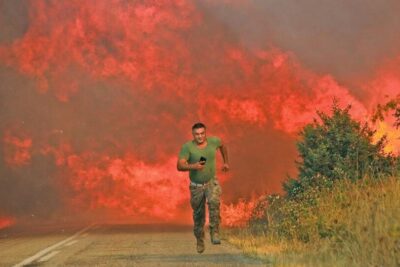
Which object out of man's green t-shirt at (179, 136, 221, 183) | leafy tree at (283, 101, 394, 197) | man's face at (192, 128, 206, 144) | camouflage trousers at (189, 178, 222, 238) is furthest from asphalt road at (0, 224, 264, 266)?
leafy tree at (283, 101, 394, 197)

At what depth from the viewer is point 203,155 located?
12.9 m

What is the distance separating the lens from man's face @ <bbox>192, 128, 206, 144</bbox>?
42.0ft

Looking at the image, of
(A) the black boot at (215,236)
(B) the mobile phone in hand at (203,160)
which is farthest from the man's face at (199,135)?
(A) the black boot at (215,236)

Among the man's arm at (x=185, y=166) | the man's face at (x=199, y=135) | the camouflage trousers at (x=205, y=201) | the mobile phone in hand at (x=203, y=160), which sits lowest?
the camouflage trousers at (x=205, y=201)

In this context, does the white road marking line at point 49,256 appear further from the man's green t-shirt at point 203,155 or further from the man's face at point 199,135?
the man's face at point 199,135

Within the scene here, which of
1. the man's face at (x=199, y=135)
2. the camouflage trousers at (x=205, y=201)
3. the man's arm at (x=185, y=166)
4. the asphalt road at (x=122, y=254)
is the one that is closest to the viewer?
the man's arm at (x=185, y=166)

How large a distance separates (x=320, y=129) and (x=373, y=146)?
4.07 meters

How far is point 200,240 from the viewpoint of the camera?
13.9 meters

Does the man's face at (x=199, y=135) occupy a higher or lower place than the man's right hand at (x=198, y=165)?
higher

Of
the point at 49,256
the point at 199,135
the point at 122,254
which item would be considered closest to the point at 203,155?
the point at 199,135

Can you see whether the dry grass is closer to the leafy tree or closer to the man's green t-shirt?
the man's green t-shirt

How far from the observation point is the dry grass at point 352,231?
9.33m

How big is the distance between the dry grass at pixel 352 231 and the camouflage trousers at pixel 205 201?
1066 mm

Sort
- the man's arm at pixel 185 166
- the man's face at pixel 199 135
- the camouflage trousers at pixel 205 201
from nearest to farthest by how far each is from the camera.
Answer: the man's arm at pixel 185 166, the man's face at pixel 199 135, the camouflage trousers at pixel 205 201
